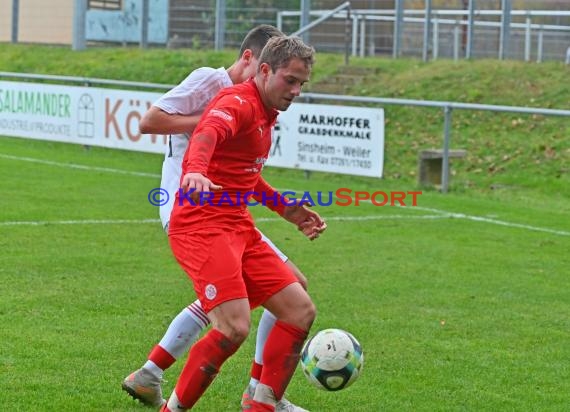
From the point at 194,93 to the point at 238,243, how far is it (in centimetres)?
101

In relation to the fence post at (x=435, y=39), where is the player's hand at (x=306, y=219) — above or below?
below

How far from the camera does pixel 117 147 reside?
64.5ft

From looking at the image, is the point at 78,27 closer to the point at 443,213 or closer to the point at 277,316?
the point at 443,213

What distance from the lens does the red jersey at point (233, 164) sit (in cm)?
534

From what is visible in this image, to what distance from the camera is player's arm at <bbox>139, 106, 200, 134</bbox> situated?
19.6 ft

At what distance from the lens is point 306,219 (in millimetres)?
6195

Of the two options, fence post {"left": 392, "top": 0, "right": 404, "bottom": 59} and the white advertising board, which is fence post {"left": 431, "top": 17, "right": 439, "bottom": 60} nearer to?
fence post {"left": 392, "top": 0, "right": 404, "bottom": 59}

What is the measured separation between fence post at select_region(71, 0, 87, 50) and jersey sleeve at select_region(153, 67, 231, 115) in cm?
2476

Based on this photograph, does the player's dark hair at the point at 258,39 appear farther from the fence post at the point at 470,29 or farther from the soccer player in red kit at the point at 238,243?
the fence post at the point at 470,29

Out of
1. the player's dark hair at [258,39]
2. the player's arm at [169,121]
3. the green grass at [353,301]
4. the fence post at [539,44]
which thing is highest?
the fence post at [539,44]

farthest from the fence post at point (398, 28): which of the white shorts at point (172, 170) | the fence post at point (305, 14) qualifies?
the white shorts at point (172, 170)

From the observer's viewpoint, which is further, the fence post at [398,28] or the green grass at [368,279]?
the fence post at [398,28]

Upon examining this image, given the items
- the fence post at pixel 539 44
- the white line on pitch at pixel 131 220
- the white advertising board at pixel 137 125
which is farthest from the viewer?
the fence post at pixel 539 44

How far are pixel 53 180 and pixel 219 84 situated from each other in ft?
33.4
